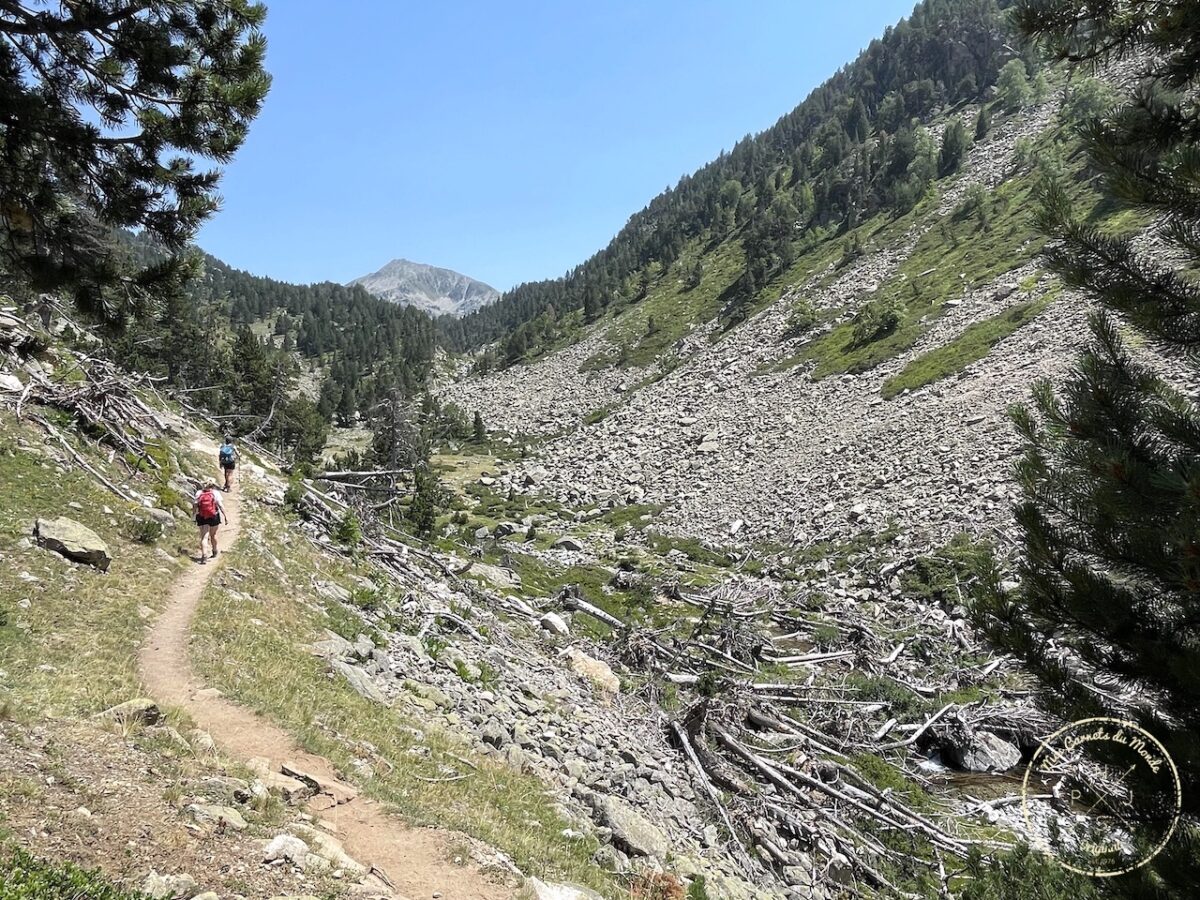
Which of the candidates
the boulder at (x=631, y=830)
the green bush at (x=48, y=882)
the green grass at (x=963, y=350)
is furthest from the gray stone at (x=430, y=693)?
the green grass at (x=963, y=350)

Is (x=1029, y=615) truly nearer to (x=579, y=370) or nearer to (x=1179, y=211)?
(x=1179, y=211)

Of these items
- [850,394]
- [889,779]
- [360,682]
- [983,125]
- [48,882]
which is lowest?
[360,682]

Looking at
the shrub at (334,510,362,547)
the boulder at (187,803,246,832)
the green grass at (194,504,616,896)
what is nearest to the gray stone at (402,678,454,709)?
the green grass at (194,504,616,896)

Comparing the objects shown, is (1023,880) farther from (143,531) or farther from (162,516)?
(162,516)

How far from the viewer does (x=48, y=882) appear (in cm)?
354

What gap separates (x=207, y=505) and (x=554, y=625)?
30.8 feet

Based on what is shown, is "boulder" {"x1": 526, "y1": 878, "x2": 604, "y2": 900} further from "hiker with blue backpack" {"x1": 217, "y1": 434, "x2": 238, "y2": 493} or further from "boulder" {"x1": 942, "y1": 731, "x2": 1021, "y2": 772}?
"hiker with blue backpack" {"x1": 217, "y1": 434, "x2": 238, "y2": 493}

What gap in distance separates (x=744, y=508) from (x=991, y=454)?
1359 centimetres

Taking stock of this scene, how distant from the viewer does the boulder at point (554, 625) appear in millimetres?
18016

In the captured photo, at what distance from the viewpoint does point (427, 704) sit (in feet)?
32.9

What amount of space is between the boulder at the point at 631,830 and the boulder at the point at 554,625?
9269 millimetres

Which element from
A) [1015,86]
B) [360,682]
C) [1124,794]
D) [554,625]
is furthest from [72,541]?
[1015,86]

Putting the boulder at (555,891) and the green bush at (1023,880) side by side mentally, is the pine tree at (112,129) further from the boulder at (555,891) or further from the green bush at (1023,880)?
the green bush at (1023,880)

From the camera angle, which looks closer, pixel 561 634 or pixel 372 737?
pixel 372 737
